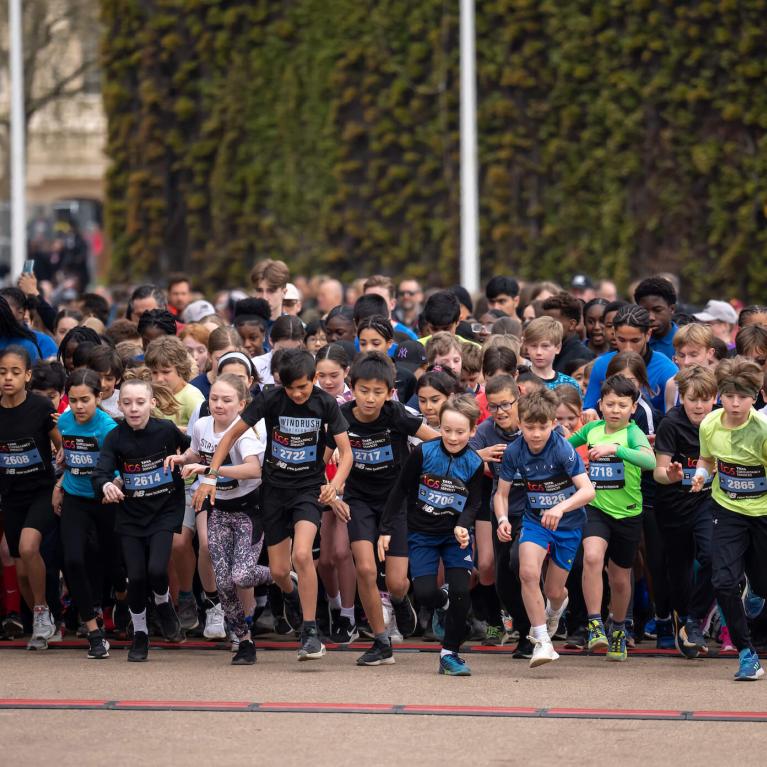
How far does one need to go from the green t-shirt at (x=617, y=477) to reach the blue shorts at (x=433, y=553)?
866 mm

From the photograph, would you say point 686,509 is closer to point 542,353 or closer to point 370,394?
point 542,353

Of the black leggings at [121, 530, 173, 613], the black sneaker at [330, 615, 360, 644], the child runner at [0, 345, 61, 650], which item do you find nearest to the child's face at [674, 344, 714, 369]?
the black sneaker at [330, 615, 360, 644]

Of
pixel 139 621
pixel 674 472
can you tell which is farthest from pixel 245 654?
pixel 674 472

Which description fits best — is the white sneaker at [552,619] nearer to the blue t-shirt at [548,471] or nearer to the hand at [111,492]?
the blue t-shirt at [548,471]

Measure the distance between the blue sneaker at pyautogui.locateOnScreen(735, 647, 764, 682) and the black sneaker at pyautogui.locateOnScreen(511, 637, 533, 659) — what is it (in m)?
1.30

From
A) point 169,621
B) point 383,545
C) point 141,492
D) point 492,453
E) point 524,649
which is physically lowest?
point 524,649

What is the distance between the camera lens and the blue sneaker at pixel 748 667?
A: 8.93 metres

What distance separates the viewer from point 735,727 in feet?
25.8

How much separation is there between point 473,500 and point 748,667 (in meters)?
1.73

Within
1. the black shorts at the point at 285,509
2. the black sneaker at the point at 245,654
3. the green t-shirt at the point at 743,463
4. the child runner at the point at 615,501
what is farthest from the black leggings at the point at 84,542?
the green t-shirt at the point at 743,463

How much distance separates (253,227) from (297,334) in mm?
14126

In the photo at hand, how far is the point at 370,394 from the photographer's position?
31.4 ft

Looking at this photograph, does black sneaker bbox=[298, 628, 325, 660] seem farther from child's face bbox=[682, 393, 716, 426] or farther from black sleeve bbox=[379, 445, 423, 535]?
child's face bbox=[682, 393, 716, 426]

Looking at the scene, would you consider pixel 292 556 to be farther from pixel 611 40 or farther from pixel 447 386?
pixel 611 40
